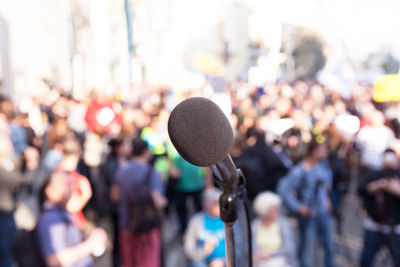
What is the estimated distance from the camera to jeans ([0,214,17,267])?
13.8 feet

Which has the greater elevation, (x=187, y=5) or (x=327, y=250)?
(x=187, y=5)

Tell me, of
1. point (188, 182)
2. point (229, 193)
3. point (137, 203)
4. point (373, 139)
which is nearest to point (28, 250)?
point (137, 203)

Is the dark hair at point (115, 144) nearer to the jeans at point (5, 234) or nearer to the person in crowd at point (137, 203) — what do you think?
the person in crowd at point (137, 203)

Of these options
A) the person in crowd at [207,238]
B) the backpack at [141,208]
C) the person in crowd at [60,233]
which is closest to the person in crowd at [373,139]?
the person in crowd at [207,238]

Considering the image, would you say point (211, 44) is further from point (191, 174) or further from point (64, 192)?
point (64, 192)

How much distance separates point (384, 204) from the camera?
14.1ft

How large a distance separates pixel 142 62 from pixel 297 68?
52.2 feet

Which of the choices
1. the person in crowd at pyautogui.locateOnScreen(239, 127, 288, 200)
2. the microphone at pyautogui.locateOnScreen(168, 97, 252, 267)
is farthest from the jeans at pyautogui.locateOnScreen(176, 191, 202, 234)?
the microphone at pyautogui.locateOnScreen(168, 97, 252, 267)

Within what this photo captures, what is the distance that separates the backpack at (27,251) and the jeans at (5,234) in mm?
1344

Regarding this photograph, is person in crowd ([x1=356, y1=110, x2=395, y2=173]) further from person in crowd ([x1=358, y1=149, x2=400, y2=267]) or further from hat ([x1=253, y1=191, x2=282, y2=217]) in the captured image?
hat ([x1=253, y1=191, x2=282, y2=217])

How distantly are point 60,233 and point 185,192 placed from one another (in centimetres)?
288

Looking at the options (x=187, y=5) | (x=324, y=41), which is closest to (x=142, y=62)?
(x=187, y=5)

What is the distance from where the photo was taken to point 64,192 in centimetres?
310

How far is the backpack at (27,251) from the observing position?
114 inches
